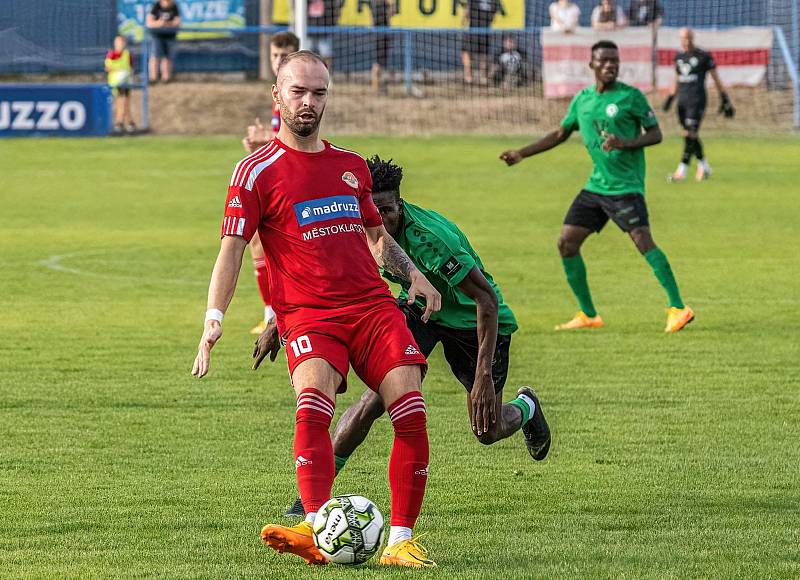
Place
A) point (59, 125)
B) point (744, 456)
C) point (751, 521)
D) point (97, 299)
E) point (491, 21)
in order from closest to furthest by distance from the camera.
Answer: point (751, 521), point (744, 456), point (97, 299), point (59, 125), point (491, 21)

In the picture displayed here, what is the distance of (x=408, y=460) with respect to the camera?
6109 mm

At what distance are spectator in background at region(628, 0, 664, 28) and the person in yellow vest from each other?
1134 centimetres

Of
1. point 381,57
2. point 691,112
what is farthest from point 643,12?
point 691,112

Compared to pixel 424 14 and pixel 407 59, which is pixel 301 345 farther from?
pixel 407 59

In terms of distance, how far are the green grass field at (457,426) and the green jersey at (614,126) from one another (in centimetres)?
125

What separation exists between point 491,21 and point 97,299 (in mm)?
22816

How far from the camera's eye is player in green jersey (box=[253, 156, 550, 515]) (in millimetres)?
6684

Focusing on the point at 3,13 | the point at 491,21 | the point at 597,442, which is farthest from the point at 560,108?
the point at 597,442

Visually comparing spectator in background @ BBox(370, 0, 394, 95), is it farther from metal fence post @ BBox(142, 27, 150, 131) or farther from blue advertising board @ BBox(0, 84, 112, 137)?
blue advertising board @ BBox(0, 84, 112, 137)

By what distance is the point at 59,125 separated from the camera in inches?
1331

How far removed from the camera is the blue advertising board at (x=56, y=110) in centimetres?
3316

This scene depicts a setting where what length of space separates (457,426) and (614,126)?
4565mm

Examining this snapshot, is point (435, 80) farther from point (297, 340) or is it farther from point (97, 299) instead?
point (297, 340)

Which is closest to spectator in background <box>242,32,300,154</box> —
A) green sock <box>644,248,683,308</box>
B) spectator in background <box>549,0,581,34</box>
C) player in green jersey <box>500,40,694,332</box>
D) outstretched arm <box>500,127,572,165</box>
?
outstretched arm <box>500,127,572,165</box>
